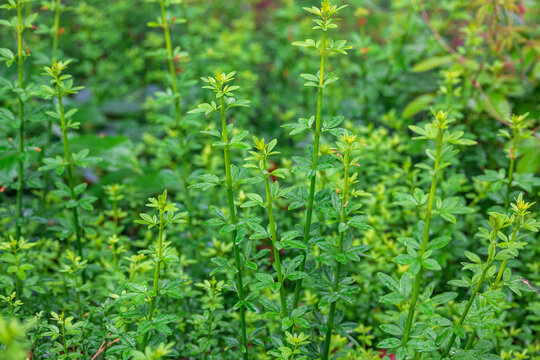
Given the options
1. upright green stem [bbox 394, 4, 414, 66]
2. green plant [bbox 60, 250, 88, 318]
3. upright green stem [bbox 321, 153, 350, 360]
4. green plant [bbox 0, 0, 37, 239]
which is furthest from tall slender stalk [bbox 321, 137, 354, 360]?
upright green stem [bbox 394, 4, 414, 66]

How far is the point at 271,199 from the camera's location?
5.37 feet

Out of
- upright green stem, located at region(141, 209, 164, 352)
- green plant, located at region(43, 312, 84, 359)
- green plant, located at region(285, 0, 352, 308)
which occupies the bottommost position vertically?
green plant, located at region(43, 312, 84, 359)

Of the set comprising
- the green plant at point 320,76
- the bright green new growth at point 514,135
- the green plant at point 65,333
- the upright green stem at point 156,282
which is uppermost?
the green plant at point 320,76

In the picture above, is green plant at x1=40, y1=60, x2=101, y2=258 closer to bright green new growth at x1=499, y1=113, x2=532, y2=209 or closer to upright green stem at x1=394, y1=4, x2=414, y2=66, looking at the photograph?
bright green new growth at x1=499, y1=113, x2=532, y2=209

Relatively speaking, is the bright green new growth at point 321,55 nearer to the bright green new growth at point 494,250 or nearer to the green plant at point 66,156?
the bright green new growth at point 494,250

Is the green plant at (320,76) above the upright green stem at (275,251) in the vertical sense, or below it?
above

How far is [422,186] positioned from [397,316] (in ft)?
3.53

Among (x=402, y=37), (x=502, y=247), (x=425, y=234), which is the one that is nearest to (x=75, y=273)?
(x=425, y=234)

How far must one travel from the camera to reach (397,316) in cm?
186

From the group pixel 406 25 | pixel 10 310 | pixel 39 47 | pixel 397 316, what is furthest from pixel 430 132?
pixel 39 47

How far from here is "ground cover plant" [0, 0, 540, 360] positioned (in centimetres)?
163

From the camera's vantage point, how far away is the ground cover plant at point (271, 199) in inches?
64.2

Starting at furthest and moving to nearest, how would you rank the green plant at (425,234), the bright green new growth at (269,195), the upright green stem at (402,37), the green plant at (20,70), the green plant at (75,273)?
the upright green stem at (402,37) < the green plant at (20,70) < the green plant at (75,273) < the bright green new growth at (269,195) < the green plant at (425,234)

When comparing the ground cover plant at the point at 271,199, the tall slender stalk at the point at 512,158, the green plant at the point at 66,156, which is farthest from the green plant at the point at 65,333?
the tall slender stalk at the point at 512,158
